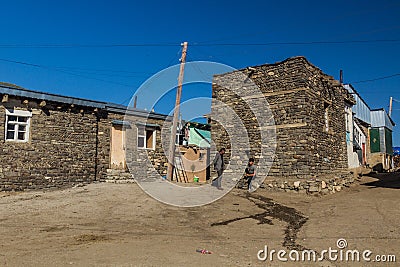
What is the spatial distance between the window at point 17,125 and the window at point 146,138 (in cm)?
632

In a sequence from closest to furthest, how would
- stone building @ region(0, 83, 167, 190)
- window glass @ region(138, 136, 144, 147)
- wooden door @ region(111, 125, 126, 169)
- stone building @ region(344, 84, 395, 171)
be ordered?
stone building @ region(0, 83, 167, 190) → wooden door @ region(111, 125, 126, 169) → window glass @ region(138, 136, 144, 147) → stone building @ region(344, 84, 395, 171)

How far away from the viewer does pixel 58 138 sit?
15938 mm

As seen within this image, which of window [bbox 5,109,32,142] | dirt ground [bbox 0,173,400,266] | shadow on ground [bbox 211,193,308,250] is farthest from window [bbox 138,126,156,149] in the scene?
shadow on ground [bbox 211,193,308,250]

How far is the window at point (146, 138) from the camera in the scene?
19.8 meters

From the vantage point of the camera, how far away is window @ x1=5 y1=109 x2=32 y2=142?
14.5 m

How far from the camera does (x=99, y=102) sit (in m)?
17.5

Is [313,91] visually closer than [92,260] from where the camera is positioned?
No

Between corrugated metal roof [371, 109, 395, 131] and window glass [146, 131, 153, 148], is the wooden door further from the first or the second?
corrugated metal roof [371, 109, 395, 131]

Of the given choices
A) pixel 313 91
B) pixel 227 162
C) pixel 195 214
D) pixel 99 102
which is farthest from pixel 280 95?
pixel 99 102

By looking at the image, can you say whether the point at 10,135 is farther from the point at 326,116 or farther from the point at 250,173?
the point at 326,116

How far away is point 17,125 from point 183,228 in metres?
10.2

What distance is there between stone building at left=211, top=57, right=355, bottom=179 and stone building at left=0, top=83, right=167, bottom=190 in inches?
214

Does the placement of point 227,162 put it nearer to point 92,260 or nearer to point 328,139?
point 328,139

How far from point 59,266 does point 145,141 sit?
15.1m
